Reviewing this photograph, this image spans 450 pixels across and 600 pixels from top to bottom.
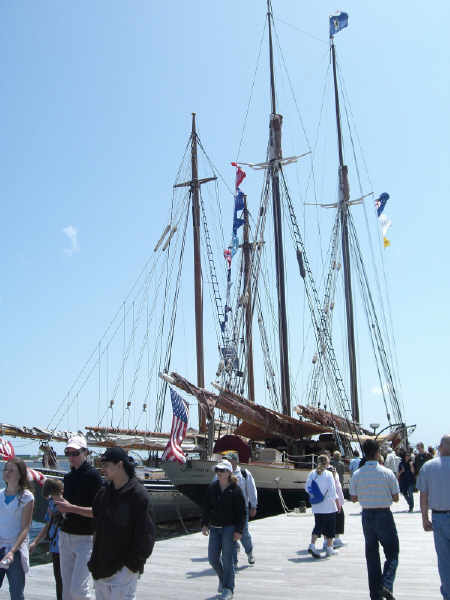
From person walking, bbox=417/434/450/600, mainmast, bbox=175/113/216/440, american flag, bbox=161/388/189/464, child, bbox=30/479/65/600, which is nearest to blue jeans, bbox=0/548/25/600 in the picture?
child, bbox=30/479/65/600

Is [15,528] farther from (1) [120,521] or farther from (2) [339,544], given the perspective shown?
(2) [339,544]

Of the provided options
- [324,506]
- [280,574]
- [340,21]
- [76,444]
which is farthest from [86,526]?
[340,21]

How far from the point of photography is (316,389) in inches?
1495

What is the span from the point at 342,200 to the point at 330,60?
11437mm

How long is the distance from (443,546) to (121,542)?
10.2 feet

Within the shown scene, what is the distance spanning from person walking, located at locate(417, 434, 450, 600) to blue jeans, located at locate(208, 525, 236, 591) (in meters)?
2.52

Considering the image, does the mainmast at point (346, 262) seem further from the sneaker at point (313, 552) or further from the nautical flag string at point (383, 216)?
the sneaker at point (313, 552)

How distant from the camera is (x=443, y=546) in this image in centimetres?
542

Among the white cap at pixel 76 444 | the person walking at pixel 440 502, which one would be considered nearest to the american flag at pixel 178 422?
the white cap at pixel 76 444

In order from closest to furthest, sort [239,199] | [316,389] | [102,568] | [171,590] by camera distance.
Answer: [102,568]
[171,590]
[239,199]
[316,389]

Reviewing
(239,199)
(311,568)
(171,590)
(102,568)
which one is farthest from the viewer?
(239,199)

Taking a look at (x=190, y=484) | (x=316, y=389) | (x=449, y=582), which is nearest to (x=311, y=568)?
(x=449, y=582)

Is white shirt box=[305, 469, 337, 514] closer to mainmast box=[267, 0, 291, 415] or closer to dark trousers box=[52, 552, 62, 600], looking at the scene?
dark trousers box=[52, 552, 62, 600]

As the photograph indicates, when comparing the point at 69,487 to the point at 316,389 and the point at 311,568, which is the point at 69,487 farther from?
the point at 316,389
